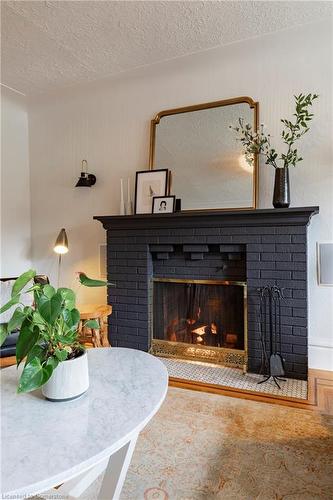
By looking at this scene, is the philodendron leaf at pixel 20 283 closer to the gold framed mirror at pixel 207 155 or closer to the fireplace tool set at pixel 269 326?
the fireplace tool set at pixel 269 326

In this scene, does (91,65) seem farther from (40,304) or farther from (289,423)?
(289,423)

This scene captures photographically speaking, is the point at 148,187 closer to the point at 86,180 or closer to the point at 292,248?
the point at 86,180

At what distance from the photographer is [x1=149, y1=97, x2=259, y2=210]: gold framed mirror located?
276 centimetres

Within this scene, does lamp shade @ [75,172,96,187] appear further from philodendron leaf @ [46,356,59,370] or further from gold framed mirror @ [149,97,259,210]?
philodendron leaf @ [46,356,59,370]

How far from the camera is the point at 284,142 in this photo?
261 centimetres

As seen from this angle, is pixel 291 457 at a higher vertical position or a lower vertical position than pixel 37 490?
lower

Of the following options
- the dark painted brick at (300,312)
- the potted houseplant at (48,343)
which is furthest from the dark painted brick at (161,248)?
the potted houseplant at (48,343)

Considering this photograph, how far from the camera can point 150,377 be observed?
1.31m

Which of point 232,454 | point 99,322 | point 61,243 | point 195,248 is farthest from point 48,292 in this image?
point 61,243

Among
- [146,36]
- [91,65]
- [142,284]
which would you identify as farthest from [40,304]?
[91,65]

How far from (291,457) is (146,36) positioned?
2.91 m

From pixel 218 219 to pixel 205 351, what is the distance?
1178 millimetres

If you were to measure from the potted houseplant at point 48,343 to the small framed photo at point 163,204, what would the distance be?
1873 mm

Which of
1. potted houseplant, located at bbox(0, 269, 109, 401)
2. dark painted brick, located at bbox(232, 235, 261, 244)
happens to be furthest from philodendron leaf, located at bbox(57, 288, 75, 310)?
dark painted brick, located at bbox(232, 235, 261, 244)
